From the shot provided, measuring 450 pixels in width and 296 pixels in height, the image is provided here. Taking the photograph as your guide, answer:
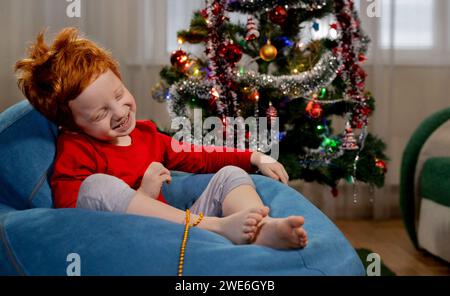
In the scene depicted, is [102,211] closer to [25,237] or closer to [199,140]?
[25,237]

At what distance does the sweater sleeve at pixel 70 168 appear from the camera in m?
1.36

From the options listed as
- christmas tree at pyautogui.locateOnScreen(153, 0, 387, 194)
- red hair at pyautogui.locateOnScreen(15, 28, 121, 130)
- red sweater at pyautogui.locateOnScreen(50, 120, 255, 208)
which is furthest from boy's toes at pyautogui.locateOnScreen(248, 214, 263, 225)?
christmas tree at pyautogui.locateOnScreen(153, 0, 387, 194)

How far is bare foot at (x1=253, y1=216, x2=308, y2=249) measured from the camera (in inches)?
43.3

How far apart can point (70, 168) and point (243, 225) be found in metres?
0.47

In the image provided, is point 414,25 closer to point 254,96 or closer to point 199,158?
point 254,96

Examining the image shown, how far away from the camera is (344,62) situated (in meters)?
2.15

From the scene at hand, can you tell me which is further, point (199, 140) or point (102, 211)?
point (199, 140)

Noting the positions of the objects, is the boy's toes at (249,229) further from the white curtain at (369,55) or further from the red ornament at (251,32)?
the white curtain at (369,55)

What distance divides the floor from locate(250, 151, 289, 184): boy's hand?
82cm

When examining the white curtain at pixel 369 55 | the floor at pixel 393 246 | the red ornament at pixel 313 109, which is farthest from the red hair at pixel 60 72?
the white curtain at pixel 369 55

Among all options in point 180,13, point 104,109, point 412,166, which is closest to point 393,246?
point 412,166
